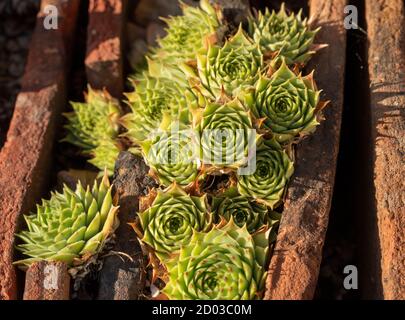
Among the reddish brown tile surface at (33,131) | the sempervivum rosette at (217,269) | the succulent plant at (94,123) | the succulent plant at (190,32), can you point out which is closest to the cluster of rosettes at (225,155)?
the sempervivum rosette at (217,269)

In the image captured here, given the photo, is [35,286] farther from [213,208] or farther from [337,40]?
[337,40]

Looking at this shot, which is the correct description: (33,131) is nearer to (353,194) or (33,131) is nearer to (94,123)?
(94,123)

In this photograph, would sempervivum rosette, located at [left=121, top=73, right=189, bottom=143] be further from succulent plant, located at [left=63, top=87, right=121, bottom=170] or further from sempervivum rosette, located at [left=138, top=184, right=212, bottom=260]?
sempervivum rosette, located at [left=138, top=184, right=212, bottom=260]

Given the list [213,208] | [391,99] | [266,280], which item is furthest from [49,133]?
[391,99]

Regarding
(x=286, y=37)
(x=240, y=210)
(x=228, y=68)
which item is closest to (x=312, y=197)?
(x=240, y=210)
